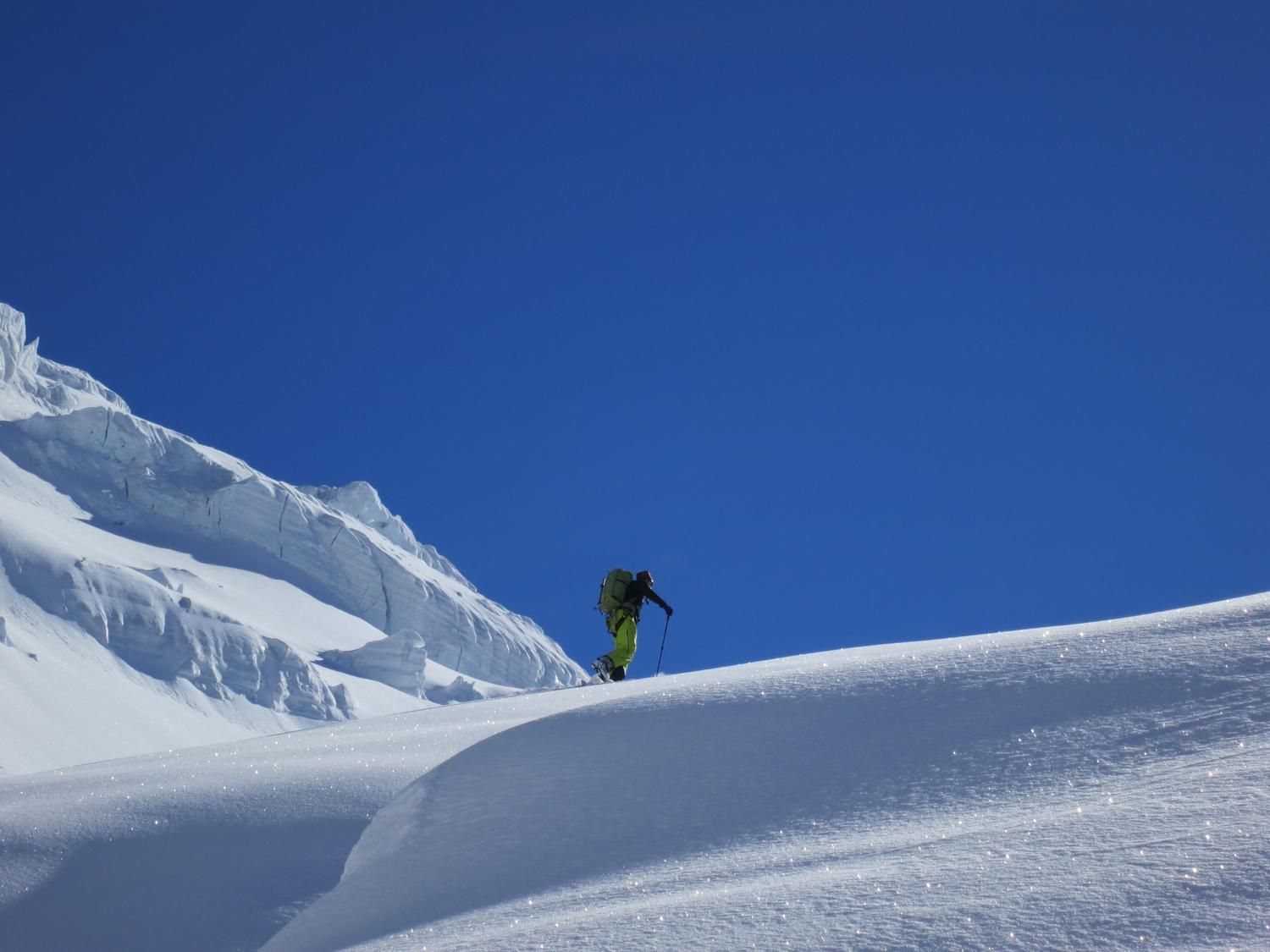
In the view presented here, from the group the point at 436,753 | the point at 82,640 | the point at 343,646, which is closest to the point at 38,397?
the point at 343,646

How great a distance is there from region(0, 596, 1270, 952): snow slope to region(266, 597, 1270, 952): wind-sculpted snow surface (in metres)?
0.01

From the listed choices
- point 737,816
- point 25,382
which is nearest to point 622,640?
point 737,816

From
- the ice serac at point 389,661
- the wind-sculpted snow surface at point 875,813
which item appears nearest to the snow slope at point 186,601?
the ice serac at point 389,661

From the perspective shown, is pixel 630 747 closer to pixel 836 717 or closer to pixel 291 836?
pixel 836 717

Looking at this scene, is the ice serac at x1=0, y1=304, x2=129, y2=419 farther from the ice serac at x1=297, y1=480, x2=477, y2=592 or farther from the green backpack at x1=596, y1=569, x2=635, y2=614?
the green backpack at x1=596, y1=569, x2=635, y2=614

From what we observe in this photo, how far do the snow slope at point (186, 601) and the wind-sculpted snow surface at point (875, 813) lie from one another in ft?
120

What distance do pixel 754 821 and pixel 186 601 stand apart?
57.7m

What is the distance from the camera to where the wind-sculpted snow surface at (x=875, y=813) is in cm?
322

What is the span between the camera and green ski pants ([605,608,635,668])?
503 inches

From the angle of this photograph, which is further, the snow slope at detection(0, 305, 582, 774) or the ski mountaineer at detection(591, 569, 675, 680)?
the snow slope at detection(0, 305, 582, 774)

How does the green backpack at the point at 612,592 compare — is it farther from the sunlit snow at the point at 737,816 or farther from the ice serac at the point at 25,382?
the ice serac at the point at 25,382

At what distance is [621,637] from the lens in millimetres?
12883

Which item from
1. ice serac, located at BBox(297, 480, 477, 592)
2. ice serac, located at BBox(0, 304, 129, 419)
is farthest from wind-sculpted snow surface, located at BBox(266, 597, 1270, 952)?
ice serac, located at BBox(297, 480, 477, 592)

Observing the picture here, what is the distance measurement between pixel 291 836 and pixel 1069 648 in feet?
12.6
